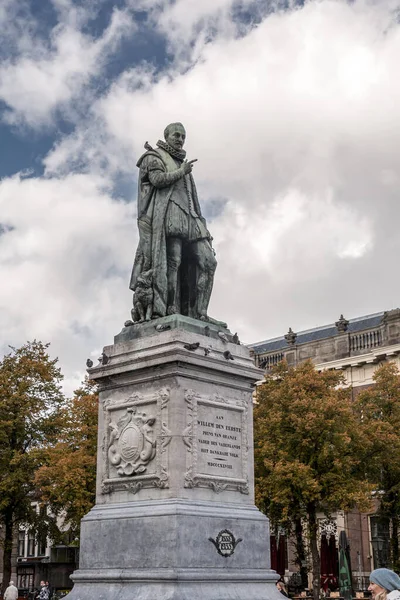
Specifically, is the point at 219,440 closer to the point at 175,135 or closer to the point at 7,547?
the point at 175,135

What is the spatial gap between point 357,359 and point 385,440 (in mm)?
12590

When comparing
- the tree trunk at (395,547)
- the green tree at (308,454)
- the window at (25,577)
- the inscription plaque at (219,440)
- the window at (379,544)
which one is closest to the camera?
the inscription plaque at (219,440)

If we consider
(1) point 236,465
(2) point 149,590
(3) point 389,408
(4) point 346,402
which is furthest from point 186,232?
(3) point 389,408

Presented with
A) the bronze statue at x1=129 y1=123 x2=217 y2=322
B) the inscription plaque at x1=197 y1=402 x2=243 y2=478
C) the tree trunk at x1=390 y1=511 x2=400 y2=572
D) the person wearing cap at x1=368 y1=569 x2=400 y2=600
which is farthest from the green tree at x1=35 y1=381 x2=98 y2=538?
the person wearing cap at x1=368 y1=569 x2=400 y2=600

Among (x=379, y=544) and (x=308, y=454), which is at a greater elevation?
(x=308, y=454)

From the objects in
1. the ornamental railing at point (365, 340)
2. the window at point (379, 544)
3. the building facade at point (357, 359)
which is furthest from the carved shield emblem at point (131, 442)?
the ornamental railing at point (365, 340)

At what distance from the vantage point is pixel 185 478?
12414 millimetres

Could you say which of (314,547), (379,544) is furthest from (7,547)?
(379,544)

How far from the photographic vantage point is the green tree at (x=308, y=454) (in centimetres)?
3572

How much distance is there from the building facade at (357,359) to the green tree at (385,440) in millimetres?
4302

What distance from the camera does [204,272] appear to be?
14.9m

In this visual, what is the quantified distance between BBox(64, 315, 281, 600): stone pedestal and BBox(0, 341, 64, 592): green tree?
2650 cm

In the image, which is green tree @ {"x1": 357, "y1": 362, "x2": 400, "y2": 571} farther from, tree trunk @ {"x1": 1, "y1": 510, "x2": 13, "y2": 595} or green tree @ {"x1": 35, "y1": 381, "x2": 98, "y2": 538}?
tree trunk @ {"x1": 1, "y1": 510, "x2": 13, "y2": 595}

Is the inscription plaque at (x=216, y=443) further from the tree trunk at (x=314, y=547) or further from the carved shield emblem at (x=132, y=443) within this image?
the tree trunk at (x=314, y=547)
